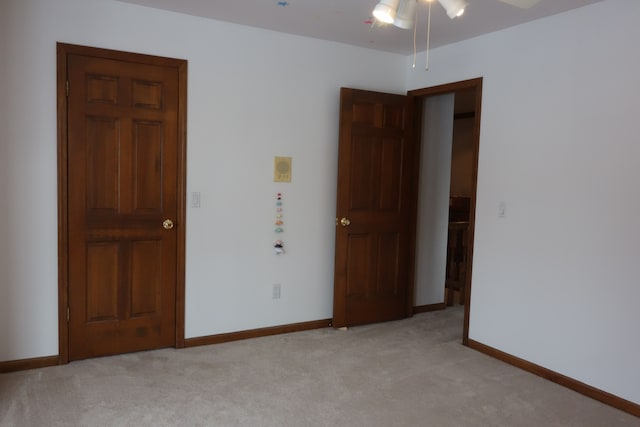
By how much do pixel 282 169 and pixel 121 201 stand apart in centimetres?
127

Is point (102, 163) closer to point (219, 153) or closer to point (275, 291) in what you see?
point (219, 153)

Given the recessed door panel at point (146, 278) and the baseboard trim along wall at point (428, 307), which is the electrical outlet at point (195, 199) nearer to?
the recessed door panel at point (146, 278)

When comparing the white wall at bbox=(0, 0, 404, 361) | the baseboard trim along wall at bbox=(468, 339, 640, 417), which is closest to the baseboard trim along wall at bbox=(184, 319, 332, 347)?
the white wall at bbox=(0, 0, 404, 361)

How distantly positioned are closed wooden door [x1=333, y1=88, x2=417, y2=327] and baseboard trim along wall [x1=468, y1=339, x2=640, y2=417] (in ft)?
3.09

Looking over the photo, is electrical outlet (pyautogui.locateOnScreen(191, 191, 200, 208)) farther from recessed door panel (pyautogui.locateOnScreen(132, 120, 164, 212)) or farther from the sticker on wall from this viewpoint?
the sticker on wall

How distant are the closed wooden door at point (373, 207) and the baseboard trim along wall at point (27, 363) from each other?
7.13 ft

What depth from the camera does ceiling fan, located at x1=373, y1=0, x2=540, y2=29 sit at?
1.89m

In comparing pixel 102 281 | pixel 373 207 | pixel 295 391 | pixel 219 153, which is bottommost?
pixel 295 391

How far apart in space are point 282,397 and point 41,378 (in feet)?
5.05

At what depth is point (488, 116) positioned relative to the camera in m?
3.78

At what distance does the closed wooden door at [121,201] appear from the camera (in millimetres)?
3262

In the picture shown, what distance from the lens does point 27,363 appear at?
320 cm

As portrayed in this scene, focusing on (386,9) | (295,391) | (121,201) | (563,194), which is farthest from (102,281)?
(563,194)

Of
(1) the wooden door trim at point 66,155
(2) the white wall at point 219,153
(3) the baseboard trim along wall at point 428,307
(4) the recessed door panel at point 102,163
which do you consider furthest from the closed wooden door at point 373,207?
(4) the recessed door panel at point 102,163
